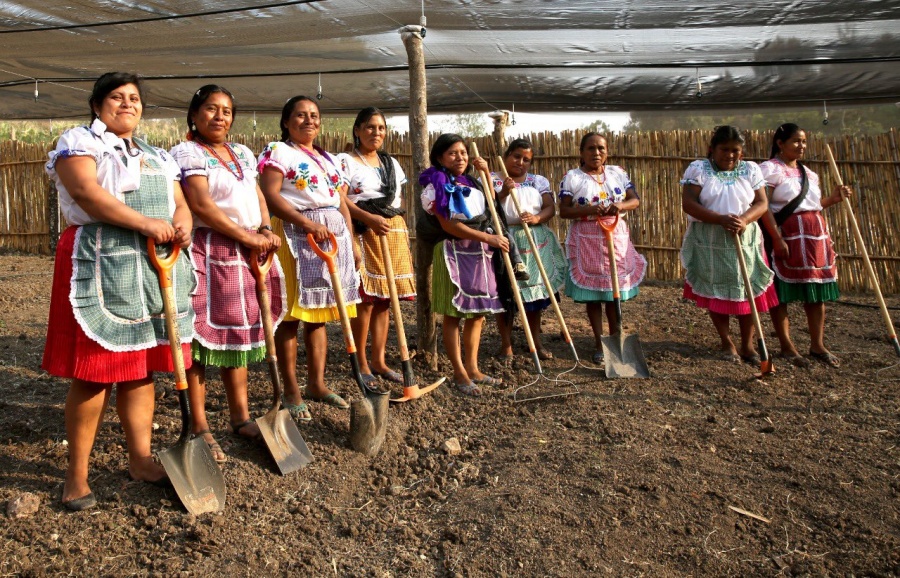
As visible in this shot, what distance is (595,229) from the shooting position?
520 cm

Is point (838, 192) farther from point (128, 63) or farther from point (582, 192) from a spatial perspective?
point (128, 63)

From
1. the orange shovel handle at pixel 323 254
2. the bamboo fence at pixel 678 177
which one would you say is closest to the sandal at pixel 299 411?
the orange shovel handle at pixel 323 254

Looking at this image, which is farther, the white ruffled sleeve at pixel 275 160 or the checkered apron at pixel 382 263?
the checkered apron at pixel 382 263

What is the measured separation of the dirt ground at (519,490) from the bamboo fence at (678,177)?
11.7 feet

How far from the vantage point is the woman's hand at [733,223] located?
483 centimetres

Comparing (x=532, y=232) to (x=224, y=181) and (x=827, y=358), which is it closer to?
(x=827, y=358)

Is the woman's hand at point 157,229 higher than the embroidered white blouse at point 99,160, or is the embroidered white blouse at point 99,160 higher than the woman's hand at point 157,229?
the embroidered white blouse at point 99,160

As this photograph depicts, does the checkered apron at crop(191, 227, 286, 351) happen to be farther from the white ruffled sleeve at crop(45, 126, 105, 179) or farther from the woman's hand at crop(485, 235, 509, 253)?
the woman's hand at crop(485, 235, 509, 253)

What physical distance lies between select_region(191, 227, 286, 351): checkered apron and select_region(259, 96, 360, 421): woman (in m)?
0.48

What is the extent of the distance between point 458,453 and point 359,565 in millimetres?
1021

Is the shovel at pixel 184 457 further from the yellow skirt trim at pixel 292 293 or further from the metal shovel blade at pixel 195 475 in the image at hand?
the yellow skirt trim at pixel 292 293

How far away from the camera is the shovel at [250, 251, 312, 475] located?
327cm

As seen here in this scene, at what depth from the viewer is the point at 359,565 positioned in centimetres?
273

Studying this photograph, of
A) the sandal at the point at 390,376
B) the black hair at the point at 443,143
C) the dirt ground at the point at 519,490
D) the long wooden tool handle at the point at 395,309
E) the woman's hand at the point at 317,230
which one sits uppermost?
the black hair at the point at 443,143
